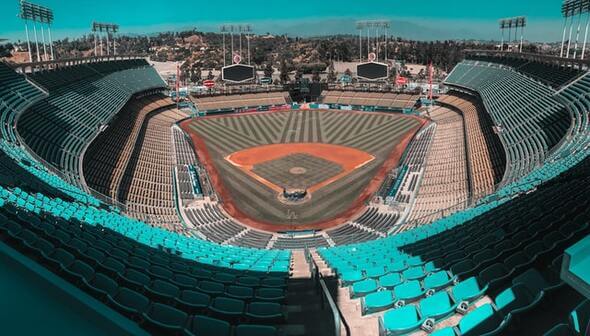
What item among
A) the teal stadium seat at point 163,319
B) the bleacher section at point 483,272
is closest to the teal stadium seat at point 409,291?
the bleacher section at point 483,272

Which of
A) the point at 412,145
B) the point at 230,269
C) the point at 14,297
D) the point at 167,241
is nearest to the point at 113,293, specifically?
the point at 14,297

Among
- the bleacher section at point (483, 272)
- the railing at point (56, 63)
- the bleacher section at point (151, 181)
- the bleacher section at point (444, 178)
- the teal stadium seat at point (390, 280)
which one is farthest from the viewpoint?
the railing at point (56, 63)

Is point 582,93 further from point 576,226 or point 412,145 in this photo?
point 576,226

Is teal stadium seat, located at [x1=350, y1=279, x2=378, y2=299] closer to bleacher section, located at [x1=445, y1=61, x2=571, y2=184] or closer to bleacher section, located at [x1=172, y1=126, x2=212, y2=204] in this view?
bleacher section, located at [x1=445, y1=61, x2=571, y2=184]

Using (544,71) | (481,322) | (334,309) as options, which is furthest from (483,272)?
(544,71)

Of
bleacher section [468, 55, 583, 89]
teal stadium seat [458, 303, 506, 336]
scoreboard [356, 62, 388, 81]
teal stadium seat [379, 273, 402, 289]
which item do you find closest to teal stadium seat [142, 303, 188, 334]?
teal stadium seat [458, 303, 506, 336]

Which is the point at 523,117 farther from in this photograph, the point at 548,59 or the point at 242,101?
the point at 242,101

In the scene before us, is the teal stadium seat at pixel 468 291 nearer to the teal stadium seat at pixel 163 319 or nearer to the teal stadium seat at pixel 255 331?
the teal stadium seat at pixel 255 331
